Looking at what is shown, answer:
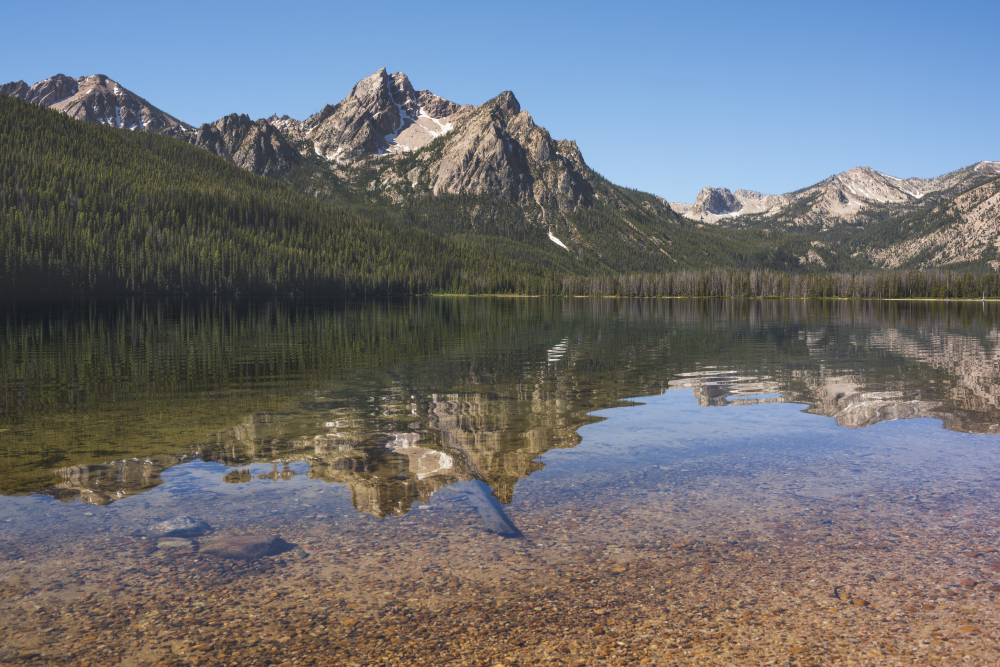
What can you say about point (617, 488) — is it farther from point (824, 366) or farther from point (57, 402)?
point (824, 366)

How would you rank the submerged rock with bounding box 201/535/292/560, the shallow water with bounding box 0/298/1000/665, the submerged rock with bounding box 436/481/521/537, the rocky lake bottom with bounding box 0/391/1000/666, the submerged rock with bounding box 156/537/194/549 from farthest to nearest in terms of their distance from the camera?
the submerged rock with bounding box 436/481/521/537 → the submerged rock with bounding box 156/537/194/549 → the submerged rock with bounding box 201/535/292/560 → the shallow water with bounding box 0/298/1000/665 → the rocky lake bottom with bounding box 0/391/1000/666

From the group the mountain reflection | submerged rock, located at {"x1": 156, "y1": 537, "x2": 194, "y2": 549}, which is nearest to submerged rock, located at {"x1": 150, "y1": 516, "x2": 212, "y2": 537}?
submerged rock, located at {"x1": 156, "y1": 537, "x2": 194, "y2": 549}

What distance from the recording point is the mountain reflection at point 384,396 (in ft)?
59.4

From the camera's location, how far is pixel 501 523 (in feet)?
44.5

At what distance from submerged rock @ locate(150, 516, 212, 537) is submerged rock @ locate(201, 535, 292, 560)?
2.52 ft

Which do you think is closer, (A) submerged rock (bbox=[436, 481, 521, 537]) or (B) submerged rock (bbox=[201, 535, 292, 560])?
(B) submerged rock (bbox=[201, 535, 292, 560])

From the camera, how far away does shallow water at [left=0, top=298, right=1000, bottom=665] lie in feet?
30.2

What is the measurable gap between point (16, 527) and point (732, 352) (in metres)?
48.2

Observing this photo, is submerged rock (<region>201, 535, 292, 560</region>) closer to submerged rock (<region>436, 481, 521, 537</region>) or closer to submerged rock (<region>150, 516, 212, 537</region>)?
submerged rock (<region>150, 516, 212, 537</region>)

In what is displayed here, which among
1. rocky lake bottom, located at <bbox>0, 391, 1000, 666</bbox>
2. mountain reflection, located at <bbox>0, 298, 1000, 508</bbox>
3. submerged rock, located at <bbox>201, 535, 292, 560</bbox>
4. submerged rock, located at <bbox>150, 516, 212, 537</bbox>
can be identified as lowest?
rocky lake bottom, located at <bbox>0, 391, 1000, 666</bbox>

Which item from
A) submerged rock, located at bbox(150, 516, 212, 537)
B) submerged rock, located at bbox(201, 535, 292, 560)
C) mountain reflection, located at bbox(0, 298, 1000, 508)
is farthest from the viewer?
mountain reflection, located at bbox(0, 298, 1000, 508)

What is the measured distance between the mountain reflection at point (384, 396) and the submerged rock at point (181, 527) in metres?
2.75

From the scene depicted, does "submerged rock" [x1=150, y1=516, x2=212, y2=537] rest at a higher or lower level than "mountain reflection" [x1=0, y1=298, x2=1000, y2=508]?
lower

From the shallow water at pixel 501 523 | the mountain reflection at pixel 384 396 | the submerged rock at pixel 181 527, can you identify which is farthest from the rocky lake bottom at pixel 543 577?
the mountain reflection at pixel 384 396
